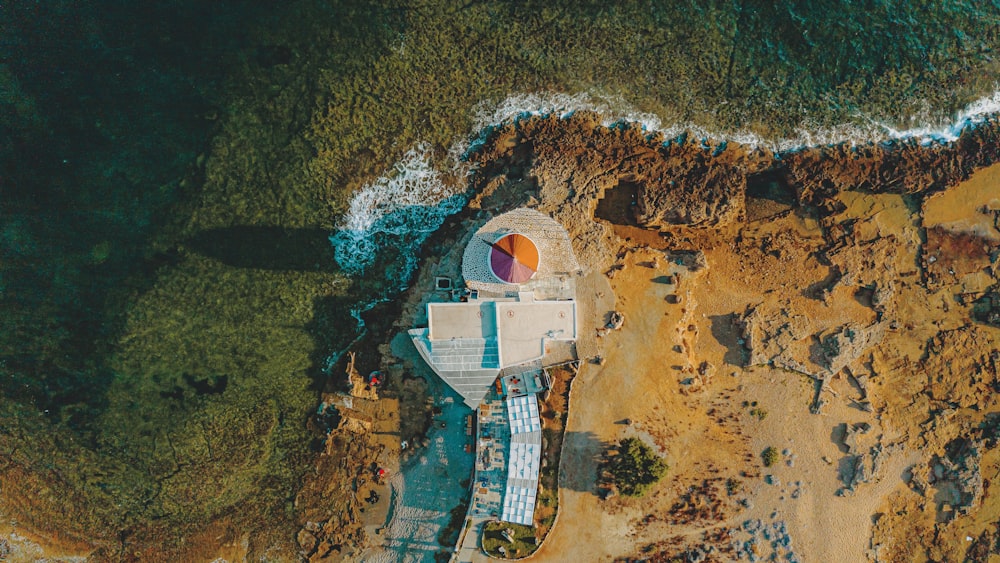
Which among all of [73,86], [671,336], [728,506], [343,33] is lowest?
[728,506]

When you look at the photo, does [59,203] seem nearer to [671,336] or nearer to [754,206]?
[671,336]

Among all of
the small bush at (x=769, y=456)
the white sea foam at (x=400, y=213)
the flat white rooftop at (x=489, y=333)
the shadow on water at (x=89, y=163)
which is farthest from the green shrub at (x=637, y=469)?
the shadow on water at (x=89, y=163)

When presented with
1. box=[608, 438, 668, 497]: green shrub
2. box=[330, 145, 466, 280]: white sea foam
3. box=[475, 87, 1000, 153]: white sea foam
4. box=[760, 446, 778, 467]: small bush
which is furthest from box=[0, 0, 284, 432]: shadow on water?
box=[760, 446, 778, 467]: small bush

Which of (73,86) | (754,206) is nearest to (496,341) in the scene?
(754,206)

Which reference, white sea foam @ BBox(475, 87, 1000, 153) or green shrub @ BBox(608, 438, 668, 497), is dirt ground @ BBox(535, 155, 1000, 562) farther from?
white sea foam @ BBox(475, 87, 1000, 153)

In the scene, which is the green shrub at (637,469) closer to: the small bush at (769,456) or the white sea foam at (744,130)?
the small bush at (769,456)

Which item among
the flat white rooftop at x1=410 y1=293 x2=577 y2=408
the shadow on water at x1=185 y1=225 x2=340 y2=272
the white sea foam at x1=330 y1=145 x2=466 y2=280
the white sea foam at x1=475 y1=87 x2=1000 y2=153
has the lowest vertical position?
the flat white rooftop at x1=410 y1=293 x2=577 y2=408
